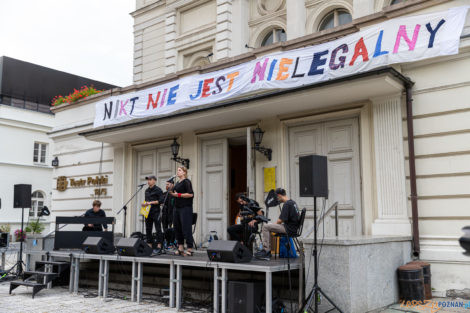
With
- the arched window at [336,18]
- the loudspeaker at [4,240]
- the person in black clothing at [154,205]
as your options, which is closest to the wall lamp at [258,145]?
the person in black clothing at [154,205]

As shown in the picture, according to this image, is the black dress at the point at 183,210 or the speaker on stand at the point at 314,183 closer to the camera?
the speaker on stand at the point at 314,183

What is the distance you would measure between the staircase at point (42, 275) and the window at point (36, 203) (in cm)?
2063

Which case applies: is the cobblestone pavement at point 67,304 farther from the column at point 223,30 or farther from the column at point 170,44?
the column at point 170,44

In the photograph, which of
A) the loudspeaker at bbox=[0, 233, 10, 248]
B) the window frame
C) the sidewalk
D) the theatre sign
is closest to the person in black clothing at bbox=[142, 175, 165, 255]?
the sidewalk

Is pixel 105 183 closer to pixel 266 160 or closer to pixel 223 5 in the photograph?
pixel 266 160

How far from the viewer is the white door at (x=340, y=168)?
31.3ft

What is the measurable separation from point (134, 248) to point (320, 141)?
15.1ft

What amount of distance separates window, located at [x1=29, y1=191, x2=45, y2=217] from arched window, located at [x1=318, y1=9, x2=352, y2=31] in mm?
23187

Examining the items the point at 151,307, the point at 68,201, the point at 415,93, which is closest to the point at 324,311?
the point at 151,307

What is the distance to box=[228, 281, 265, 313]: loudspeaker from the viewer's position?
7.02 metres

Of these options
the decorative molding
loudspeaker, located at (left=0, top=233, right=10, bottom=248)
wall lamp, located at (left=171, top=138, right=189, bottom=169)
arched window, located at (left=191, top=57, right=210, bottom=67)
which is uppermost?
the decorative molding

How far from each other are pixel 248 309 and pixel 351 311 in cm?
156

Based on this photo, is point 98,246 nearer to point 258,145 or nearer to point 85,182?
point 258,145

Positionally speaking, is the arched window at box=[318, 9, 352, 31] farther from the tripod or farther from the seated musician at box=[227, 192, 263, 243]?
the tripod
